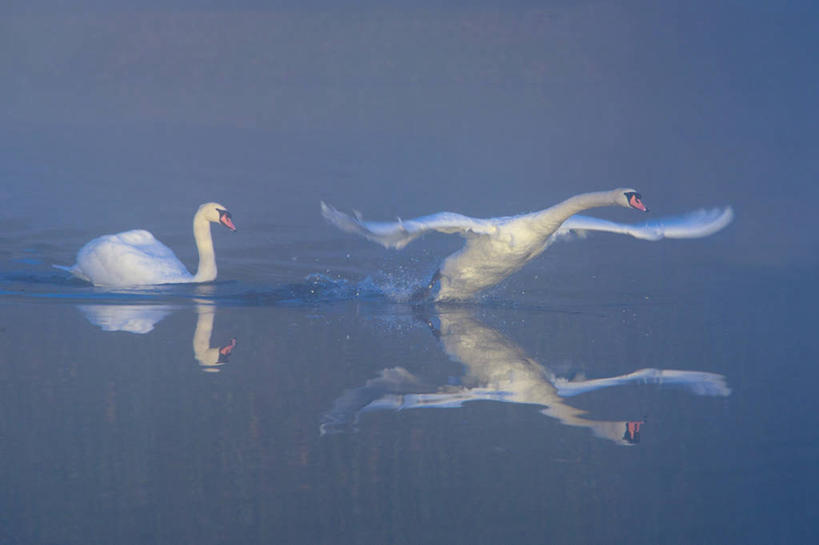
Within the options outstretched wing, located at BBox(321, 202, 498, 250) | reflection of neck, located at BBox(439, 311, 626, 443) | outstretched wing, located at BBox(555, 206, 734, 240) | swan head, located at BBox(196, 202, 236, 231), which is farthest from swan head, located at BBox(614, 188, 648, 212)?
swan head, located at BBox(196, 202, 236, 231)

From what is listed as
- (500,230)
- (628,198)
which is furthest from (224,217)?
(628,198)

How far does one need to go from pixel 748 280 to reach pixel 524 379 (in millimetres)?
5198

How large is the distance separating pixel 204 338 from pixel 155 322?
0.64 meters

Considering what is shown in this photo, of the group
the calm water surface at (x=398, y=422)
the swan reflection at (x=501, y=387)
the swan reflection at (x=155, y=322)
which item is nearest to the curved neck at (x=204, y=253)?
the calm water surface at (x=398, y=422)

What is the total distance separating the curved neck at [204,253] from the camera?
9.24 metres

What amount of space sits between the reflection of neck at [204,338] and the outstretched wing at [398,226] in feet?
3.49

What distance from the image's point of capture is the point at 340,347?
6531 mm

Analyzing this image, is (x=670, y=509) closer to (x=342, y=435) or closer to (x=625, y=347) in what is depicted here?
(x=342, y=435)

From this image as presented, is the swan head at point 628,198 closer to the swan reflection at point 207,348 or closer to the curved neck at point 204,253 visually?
the swan reflection at point 207,348

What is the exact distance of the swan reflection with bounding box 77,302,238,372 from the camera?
6.18 meters

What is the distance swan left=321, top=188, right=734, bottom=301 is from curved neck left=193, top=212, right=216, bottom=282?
1947 mm

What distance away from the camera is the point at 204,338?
6738mm

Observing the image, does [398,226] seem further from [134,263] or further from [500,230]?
[134,263]

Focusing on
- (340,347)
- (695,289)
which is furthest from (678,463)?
(695,289)
